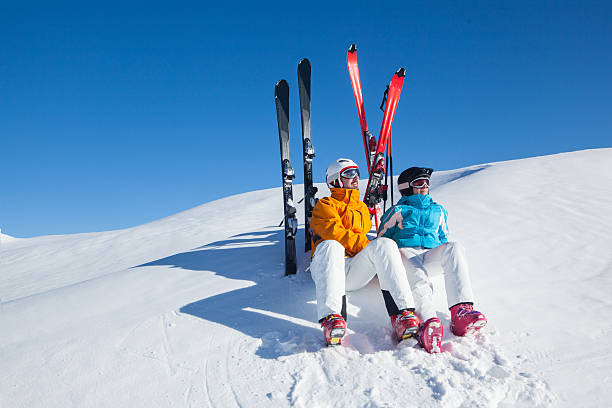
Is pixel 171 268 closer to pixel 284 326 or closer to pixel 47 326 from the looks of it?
pixel 47 326

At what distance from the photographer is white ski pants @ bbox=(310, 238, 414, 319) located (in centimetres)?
267

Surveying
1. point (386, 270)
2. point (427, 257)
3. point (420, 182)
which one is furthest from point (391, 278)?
point (420, 182)

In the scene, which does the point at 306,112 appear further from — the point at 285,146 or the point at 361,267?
the point at 361,267

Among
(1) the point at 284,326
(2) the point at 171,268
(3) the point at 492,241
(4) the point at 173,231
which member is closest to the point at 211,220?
(4) the point at 173,231

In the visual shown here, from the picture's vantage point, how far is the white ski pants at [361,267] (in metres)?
2.67

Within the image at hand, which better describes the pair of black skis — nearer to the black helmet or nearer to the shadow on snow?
the shadow on snow

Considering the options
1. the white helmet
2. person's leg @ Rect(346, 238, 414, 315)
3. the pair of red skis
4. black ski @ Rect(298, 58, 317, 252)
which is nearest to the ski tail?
the pair of red skis

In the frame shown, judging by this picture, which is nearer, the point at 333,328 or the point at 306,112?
the point at 333,328

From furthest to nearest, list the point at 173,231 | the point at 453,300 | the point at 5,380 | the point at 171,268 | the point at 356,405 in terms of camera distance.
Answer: the point at 173,231
the point at 171,268
the point at 453,300
the point at 5,380
the point at 356,405

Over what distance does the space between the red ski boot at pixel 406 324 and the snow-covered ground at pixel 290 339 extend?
95 mm

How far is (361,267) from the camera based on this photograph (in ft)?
10.2

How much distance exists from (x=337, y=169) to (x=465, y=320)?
168 cm

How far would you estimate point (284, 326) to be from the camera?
2973mm

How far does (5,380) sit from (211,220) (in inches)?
388
